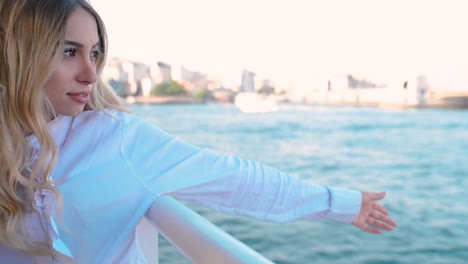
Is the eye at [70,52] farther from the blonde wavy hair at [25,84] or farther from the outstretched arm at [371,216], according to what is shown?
the outstretched arm at [371,216]

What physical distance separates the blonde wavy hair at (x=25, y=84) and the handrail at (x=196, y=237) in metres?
0.11

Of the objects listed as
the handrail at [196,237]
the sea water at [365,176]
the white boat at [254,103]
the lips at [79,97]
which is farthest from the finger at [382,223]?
the white boat at [254,103]

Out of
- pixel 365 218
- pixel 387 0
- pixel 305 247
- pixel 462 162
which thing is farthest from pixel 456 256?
pixel 387 0

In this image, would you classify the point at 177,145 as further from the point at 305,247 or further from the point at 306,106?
the point at 306,106

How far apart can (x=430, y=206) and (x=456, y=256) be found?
2.09 m

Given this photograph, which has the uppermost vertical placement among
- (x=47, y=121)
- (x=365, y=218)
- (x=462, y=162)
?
(x=47, y=121)

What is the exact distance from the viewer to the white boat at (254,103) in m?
26.5

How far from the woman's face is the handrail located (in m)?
0.13

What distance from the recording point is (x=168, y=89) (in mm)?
31469

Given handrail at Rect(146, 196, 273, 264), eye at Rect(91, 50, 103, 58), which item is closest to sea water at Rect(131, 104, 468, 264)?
eye at Rect(91, 50, 103, 58)

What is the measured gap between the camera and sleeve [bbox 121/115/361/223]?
0.52 m

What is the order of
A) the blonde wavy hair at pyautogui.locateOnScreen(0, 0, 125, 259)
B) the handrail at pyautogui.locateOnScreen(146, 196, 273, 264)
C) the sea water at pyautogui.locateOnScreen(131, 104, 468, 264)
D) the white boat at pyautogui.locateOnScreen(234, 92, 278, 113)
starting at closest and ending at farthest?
the handrail at pyautogui.locateOnScreen(146, 196, 273, 264) < the blonde wavy hair at pyautogui.locateOnScreen(0, 0, 125, 259) < the sea water at pyautogui.locateOnScreen(131, 104, 468, 264) < the white boat at pyautogui.locateOnScreen(234, 92, 278, 113)

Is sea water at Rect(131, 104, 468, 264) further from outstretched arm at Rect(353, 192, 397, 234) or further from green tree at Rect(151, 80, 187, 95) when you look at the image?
green tree at Rect(151, 80, 187, 95)

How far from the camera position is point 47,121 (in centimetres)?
54
